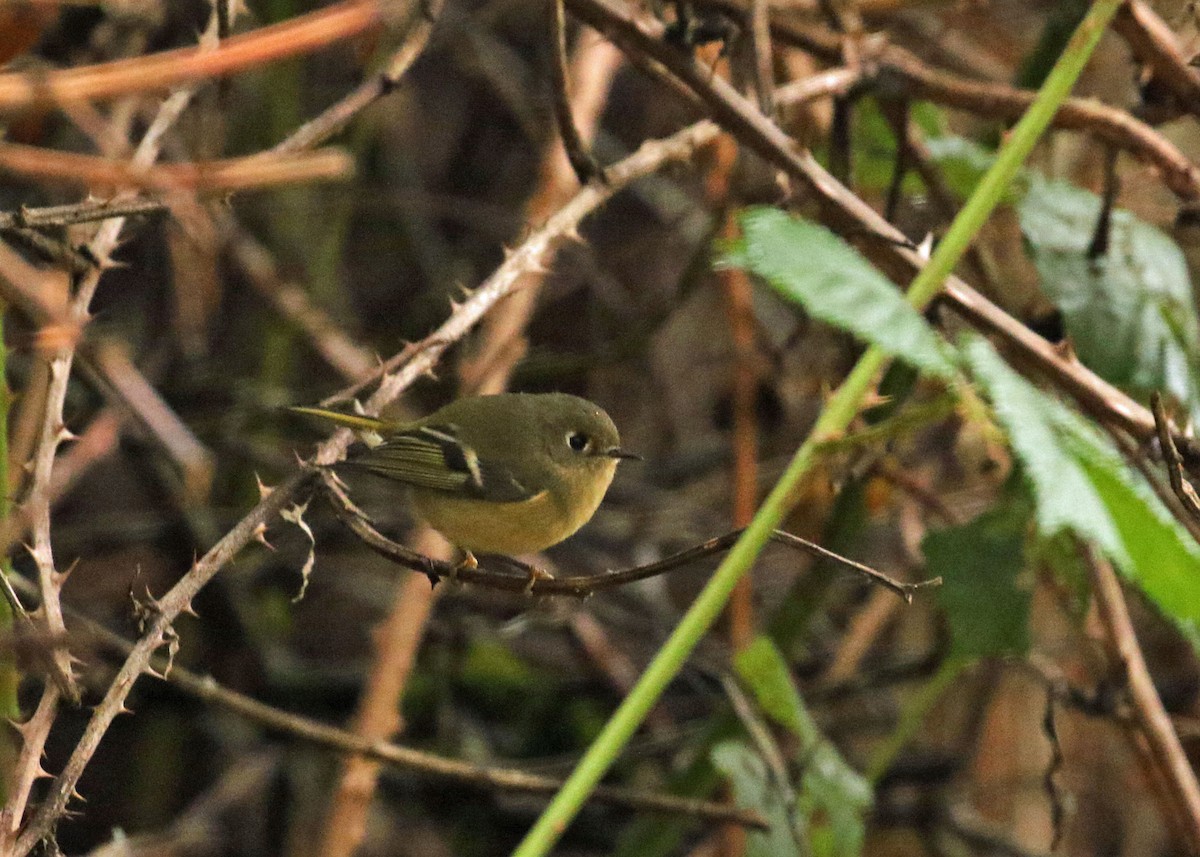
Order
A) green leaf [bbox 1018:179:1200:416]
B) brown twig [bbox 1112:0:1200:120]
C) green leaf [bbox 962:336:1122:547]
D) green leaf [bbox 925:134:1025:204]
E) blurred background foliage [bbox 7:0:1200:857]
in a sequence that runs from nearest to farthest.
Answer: green leaf [bbox 962:336:1122:547] → green leaf [bbox 1018:179:1200:416] → brown twig [bbox 1112:0:1200:120] → green leaf [bbox 925:134:1025:204] → blurred background foliage [bbox 7:0:1200:857]

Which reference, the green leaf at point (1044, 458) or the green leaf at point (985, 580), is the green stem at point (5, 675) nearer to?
the green leaf at point (1044, 458)

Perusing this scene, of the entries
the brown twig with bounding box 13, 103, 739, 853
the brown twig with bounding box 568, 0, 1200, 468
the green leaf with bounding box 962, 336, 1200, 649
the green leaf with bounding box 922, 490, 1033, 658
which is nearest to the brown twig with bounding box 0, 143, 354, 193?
the green leaf with bounding box 962, 336, 1200, 649

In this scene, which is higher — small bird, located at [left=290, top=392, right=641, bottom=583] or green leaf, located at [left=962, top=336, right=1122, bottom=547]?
small bird, located at [left=290, top=392, right=641, bottom=583]

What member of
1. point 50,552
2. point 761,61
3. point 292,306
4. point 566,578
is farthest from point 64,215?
point 292,306

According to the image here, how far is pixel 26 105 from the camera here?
702 millimetres

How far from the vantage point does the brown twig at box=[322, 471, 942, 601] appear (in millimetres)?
1373

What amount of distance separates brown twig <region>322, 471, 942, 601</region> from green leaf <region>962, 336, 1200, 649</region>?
395 mm

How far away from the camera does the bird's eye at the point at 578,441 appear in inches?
118

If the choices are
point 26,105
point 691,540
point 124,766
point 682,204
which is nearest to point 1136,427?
point 26,105

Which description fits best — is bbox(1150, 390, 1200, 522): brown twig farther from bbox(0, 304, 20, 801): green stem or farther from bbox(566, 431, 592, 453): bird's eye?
bbox(566, 431, 592, 453): bird's eye

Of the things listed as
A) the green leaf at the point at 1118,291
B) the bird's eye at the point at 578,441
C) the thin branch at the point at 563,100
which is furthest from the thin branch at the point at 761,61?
the bird's eye at the point at 578,441

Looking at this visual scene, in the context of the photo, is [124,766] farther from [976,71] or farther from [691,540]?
[976,71]

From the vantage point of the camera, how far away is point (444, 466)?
2.71m

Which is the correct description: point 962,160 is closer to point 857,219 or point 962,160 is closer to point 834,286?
point 857,219
